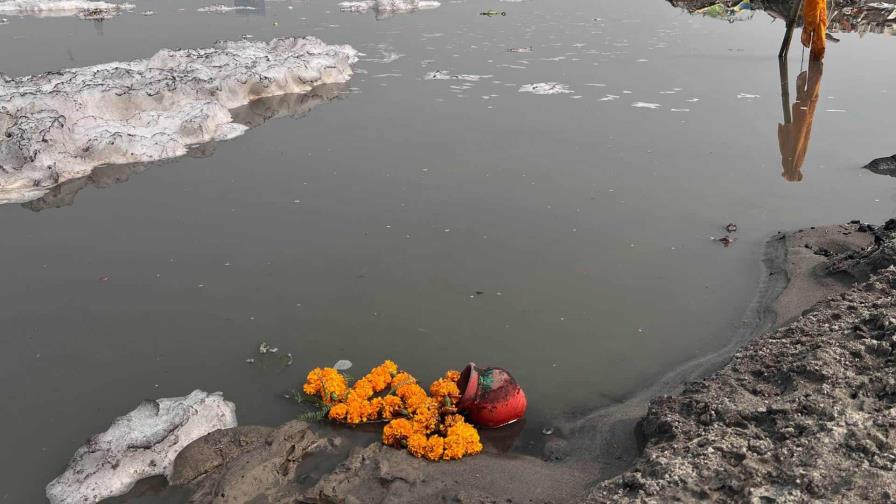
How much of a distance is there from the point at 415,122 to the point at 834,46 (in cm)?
1344

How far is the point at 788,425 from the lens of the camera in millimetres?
4133

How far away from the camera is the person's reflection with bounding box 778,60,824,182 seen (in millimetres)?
10570

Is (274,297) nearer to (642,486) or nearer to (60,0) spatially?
(642,486)

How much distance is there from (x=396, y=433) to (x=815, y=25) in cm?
1518

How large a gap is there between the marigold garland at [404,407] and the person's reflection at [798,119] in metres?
7.65

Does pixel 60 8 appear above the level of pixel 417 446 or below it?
above

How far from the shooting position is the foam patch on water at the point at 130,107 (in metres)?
9.73

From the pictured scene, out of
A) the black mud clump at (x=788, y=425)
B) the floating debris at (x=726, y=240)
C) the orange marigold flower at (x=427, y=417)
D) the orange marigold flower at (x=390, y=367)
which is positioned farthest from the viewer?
the floating debris at (x=726, y=240)

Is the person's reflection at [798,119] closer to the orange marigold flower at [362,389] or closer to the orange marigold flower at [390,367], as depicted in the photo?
the orange marigold flower at [390,367]

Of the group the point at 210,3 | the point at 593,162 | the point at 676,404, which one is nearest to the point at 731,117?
the point at 593,162

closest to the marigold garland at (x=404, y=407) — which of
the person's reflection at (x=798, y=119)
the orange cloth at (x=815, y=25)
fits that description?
the person's reflection at (x=798, y=119)

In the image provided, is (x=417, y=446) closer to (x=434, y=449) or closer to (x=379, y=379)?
(x=434, y=449)

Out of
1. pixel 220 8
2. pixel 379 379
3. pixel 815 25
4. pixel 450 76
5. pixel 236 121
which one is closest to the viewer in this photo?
pixel 379 379

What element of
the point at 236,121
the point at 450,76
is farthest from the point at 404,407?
the point at 450,76
